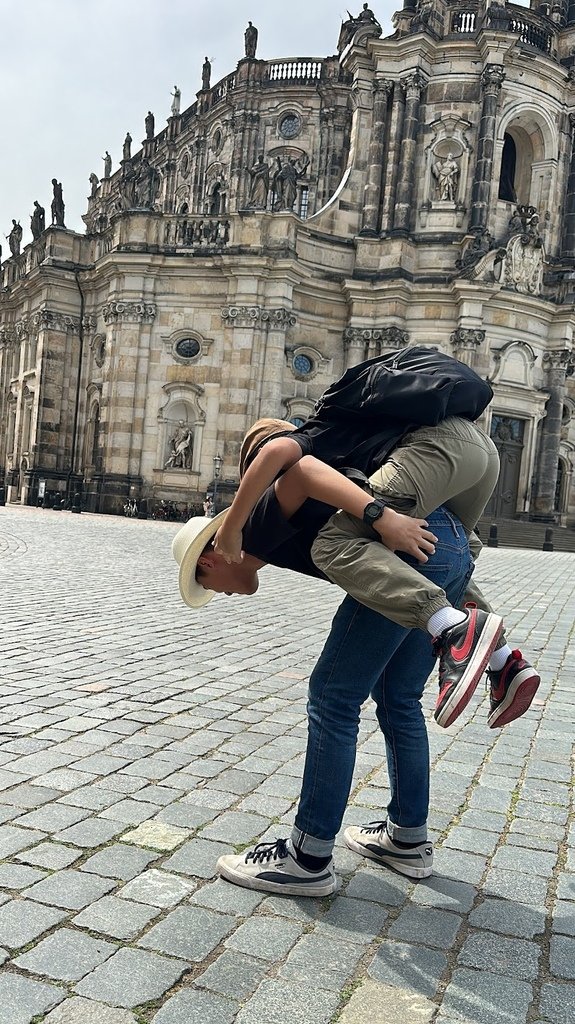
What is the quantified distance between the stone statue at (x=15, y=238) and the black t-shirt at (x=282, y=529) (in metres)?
49.1

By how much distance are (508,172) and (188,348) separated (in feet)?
52.7

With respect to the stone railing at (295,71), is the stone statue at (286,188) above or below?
below

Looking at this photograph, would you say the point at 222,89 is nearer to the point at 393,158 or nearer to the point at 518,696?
the point at 393,158

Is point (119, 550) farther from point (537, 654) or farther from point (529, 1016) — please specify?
point (529, 1016)

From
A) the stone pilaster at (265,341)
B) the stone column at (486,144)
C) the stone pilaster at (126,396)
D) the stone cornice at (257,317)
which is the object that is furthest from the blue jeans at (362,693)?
the stone column at (486,144)

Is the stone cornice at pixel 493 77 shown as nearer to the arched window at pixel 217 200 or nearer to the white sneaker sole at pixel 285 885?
the arched window at pixel 217 200

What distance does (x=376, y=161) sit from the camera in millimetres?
33906

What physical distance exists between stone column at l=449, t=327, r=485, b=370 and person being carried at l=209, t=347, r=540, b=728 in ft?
101

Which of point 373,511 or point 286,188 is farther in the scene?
point 286,188

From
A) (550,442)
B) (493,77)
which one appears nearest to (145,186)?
(493,77)

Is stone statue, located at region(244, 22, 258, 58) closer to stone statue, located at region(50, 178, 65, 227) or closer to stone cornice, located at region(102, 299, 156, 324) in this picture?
stone statue, located at region(50, 178, 65, 227)

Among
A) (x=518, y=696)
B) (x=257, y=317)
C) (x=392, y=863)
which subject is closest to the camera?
(x=518, y=696)

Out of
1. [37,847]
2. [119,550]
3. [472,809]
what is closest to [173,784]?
[37,847]

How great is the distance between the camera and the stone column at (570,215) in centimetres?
3616
